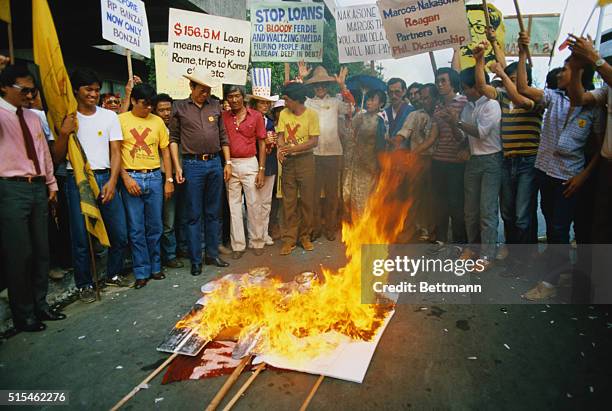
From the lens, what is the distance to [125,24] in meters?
5.97

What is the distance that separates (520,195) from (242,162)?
412 cm

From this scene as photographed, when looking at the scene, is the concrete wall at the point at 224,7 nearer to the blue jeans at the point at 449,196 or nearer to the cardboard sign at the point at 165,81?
the cardboard sign at the point at 165,81

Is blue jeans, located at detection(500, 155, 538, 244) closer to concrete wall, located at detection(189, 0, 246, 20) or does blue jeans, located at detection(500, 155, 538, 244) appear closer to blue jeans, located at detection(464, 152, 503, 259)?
blue jeans, located at detection(464, 152, 503, 259)

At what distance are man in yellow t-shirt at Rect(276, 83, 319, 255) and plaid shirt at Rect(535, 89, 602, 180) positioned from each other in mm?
3437

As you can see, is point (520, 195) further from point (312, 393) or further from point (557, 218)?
point (312, 393)

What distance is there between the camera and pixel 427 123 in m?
6.57

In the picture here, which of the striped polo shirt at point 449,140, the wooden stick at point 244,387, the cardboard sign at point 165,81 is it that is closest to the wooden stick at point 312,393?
the wooden stick at point 244,387

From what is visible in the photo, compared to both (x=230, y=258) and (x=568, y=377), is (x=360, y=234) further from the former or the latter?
(x=568, y=377)

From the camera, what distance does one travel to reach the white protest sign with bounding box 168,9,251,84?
21.2ft

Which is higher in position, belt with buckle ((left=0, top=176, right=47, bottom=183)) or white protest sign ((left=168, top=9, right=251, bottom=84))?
white protest sign ((left=168, top=9, right=251, bottom=84))

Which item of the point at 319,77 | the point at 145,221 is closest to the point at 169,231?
the point at 145,221

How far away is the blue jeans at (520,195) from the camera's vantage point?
5168mm

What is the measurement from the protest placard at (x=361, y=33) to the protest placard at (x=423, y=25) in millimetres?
1358

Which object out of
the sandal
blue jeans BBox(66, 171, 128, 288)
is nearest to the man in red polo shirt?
the sandal
